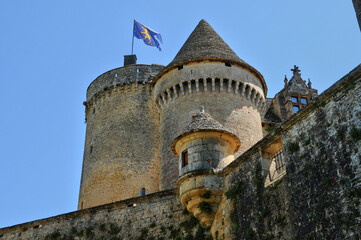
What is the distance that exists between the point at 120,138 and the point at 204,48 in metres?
6.60

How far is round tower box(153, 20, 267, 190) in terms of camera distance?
19.5 meters

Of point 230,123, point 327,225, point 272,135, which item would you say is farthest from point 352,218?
point 230,123

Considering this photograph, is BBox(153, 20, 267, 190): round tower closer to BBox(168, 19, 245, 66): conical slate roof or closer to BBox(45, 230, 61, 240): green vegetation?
BBox(168, 19, 245, 66): conical slate roof

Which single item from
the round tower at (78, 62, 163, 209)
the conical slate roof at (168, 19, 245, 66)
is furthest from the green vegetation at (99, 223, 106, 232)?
the conical slate roof at (168, 19, 245, 66)

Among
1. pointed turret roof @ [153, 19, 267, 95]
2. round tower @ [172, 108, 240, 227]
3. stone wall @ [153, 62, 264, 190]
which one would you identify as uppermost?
pointed turret roof @ [153, 19, 267, 95]

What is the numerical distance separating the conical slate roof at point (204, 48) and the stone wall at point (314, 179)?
407 inches

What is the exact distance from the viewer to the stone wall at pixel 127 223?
12797mm

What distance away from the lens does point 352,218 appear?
759 cm

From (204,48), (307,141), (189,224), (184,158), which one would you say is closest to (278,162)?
(184,158)

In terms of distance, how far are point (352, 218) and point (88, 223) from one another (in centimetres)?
914

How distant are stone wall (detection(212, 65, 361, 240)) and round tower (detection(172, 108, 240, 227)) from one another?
1.14m

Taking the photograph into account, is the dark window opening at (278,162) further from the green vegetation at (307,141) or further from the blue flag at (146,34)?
the blue flag at (146,34)

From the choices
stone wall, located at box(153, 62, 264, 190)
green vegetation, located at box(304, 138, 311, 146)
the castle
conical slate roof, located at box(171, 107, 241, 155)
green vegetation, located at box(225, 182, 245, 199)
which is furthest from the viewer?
stone wall, located at box(153, 62, 264, 190)

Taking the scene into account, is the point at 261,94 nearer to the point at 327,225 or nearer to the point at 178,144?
the point at 178,144
